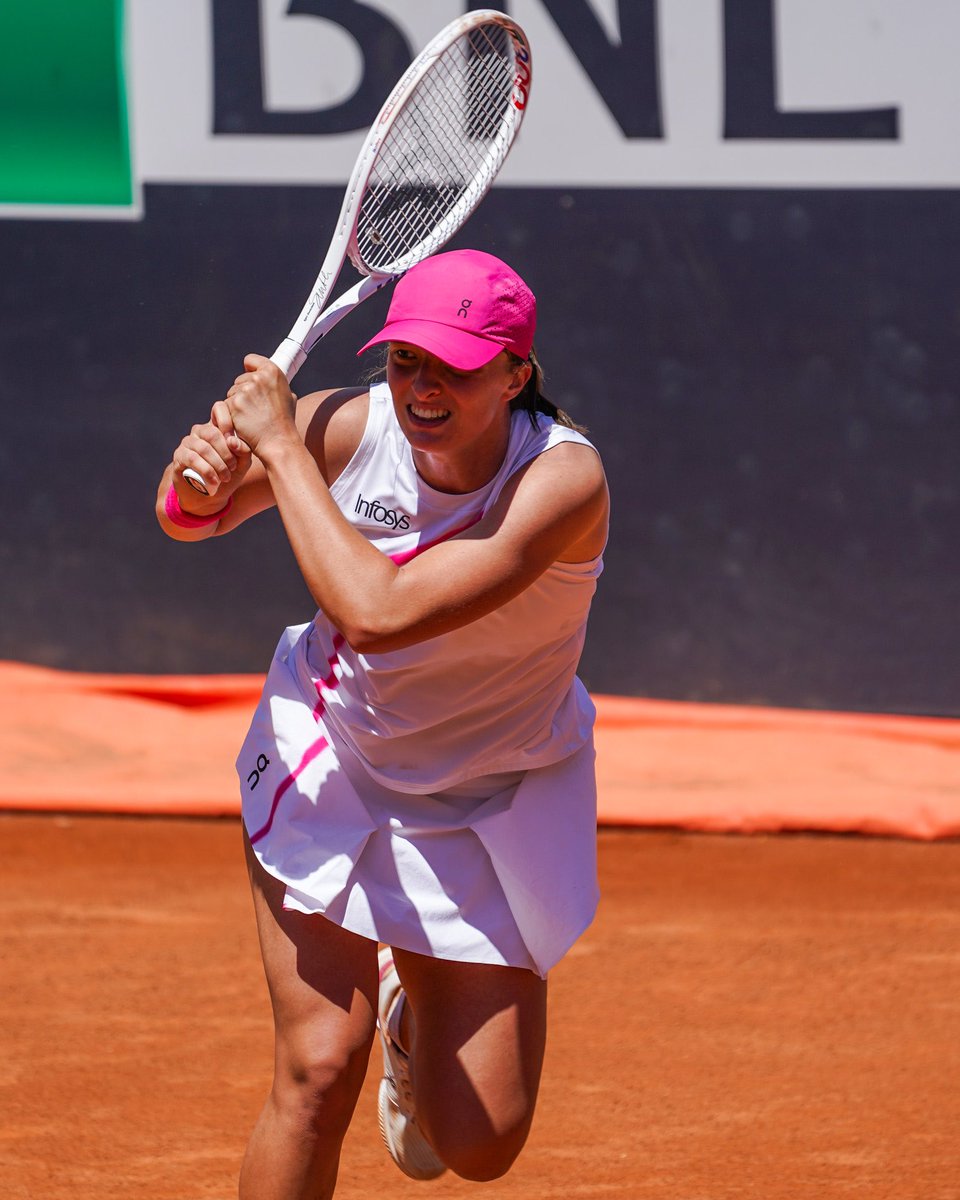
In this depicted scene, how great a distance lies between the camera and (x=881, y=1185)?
9.62 feet

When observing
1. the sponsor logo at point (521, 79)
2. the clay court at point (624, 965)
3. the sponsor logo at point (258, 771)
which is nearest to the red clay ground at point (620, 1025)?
the clay court at point (624, 965)

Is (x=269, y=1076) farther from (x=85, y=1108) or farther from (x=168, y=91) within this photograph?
(x=168, y=91)

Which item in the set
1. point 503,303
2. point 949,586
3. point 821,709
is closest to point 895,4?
point 949,586

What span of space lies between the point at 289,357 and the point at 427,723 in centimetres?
58

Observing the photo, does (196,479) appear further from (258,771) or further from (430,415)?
(258,771)

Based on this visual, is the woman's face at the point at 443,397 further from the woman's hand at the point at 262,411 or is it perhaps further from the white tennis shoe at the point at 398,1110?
the white tennis shoe at the point at 398,1110

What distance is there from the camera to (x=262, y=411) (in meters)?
2.26

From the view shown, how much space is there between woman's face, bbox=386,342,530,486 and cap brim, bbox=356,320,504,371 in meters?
0.02

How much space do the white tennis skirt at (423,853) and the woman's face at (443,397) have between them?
1.67 feet

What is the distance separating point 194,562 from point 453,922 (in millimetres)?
3718

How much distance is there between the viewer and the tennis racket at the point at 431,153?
103 inches

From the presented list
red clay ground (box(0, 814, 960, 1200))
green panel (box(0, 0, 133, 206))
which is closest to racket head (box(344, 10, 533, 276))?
red clay ground (box(0, 814, 960, 1200))

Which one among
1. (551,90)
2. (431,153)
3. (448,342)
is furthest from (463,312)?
(551,90)

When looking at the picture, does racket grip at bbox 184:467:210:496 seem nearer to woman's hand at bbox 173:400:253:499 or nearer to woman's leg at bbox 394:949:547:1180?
woman's hand at bbox 173:400:253:499
